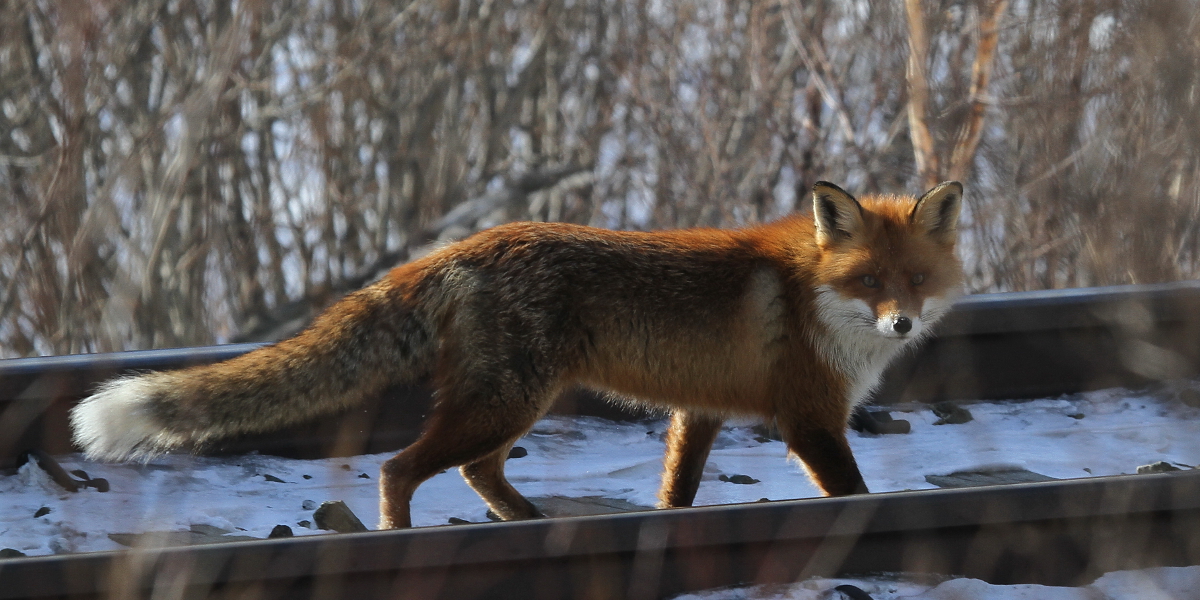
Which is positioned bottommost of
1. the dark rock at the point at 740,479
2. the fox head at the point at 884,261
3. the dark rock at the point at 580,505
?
the dark rock at the point at 740,479

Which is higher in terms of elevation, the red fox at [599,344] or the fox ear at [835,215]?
the fox ear at [835,215]

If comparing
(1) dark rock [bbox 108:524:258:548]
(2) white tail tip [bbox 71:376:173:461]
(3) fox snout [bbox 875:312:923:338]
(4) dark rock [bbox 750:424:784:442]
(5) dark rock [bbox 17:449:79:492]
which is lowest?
(4) dark rock [bbox 750:424:784:442]

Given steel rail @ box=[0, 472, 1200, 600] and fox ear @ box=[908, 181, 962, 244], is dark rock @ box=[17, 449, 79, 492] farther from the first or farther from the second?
fox ear @ box=[908, 181, 962, 244]

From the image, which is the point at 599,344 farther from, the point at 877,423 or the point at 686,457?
the point at 877,423

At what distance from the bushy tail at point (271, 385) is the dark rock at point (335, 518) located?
0.29 metres

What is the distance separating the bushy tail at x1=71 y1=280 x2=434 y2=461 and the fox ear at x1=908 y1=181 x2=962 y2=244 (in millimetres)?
1681

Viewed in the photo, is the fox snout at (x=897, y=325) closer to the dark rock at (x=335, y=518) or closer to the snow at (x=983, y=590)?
the snow at (x=983, y=590)

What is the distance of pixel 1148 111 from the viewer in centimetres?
374

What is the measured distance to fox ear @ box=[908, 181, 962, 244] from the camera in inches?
138

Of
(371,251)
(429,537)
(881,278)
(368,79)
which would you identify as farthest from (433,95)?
(429,537)

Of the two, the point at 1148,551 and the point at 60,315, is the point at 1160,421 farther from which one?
the point at 60,315

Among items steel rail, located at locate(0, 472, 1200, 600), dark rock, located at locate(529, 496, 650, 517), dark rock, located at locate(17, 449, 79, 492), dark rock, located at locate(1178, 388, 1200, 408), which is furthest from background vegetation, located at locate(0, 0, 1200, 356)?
steel rail, located at locate(0, 472, 1200, 600)

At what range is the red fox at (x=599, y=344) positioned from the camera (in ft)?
10.3

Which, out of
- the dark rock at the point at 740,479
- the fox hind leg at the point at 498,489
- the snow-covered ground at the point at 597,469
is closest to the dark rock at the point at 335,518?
the snow-covered ground at the point at 597,469
